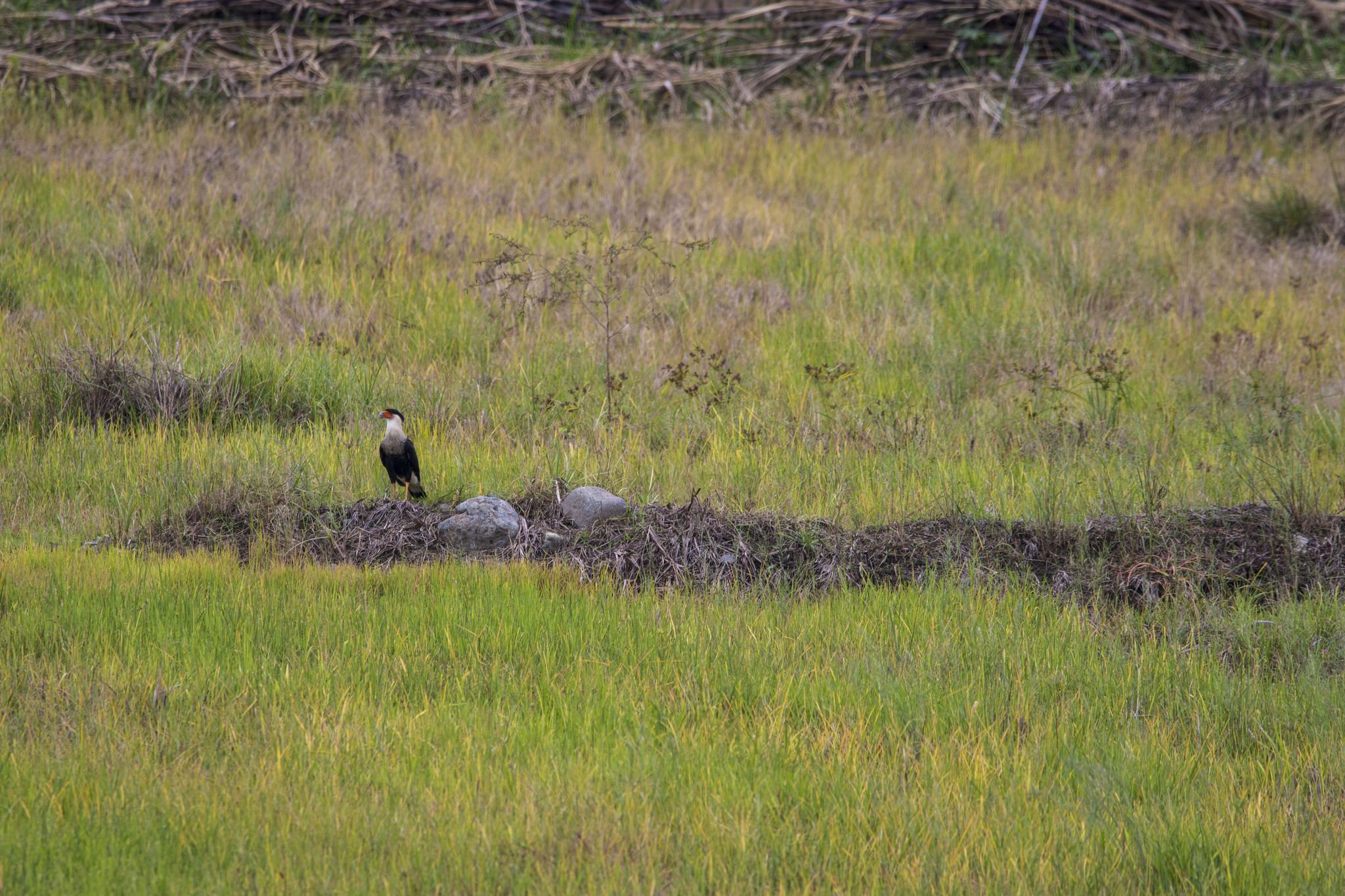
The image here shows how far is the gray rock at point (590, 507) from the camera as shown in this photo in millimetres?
4887

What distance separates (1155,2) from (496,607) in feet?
41.1

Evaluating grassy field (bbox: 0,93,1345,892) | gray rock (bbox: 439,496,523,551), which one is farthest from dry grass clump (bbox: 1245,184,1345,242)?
gray rock (bbox: 439,496,523,551)

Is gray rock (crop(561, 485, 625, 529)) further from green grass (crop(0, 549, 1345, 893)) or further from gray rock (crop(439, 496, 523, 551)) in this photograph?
green grass (crop(0, 549, 1345, 893))

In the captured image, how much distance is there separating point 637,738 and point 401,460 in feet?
7.67

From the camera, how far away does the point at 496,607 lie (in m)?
4.02

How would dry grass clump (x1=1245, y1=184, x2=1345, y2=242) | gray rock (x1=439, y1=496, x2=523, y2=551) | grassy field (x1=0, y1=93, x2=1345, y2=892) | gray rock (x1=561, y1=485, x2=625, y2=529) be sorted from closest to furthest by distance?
grassy field (x1=0, y1=93, x2=1345, y2=892) < gray rock (x1=439, y1=496, x2=523, y2=551) < gray rock (x1=561, y1=485, x2=625, y2=529) < dry grass clump (x1=1245, y1=184, x2=1345, y2=242)

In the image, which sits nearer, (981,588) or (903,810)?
(903,810)

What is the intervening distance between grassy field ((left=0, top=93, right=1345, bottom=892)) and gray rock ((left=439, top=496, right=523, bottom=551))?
1.40 feet

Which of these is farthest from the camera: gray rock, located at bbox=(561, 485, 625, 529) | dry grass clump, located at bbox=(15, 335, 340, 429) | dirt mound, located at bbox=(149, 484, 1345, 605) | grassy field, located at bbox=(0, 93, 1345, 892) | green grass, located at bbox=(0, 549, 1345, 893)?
dry grass clump, located at bbox=(15, 335, 340, 429)

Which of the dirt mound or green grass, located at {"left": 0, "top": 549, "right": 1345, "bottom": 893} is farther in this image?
the dirt mound

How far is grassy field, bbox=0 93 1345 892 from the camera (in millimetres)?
2752

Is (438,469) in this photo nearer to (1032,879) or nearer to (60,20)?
(1032,879)

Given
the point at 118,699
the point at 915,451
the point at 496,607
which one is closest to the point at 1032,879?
the point at 496,607

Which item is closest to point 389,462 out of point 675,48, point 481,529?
point 481,529
